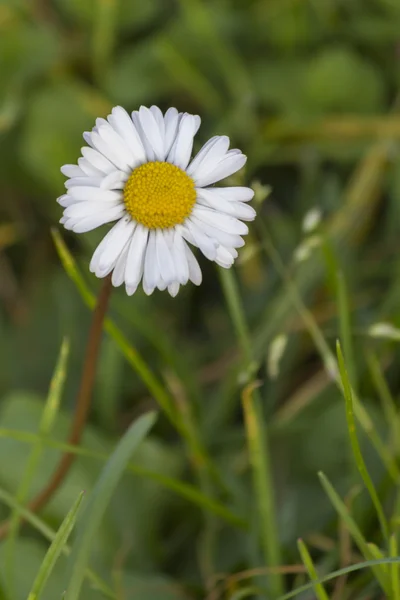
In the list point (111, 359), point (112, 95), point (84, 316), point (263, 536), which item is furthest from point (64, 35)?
point (263, 536)

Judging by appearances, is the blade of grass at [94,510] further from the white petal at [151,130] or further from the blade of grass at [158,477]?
the white petal at [151,130]

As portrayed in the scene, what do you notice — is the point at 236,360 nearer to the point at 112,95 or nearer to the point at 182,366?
the point at 182,366

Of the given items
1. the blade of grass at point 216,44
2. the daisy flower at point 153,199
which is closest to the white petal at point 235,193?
the daisy flower at point 153,199

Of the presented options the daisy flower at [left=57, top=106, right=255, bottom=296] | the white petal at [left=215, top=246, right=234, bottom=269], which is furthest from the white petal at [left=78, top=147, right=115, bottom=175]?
the white petal at [left=215, top=246, right=234, bottom=269]

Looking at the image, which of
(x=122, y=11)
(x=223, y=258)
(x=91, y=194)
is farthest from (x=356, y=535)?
(x=122, y=11)

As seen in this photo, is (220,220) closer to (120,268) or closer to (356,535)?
(120,268)

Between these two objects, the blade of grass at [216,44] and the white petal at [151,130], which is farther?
the blade of grass at [216,44]

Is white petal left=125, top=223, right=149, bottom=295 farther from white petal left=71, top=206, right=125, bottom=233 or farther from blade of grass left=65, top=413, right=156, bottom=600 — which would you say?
blade of grass left=65, top=413, right=156, bottom=600
